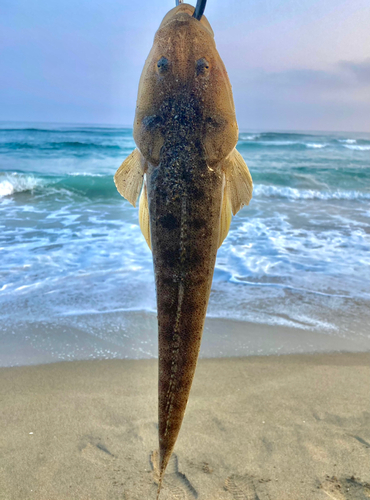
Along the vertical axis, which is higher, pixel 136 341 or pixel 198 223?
pixel 198 223

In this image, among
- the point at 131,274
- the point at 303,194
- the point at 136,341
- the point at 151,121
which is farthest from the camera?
the point at 303,194

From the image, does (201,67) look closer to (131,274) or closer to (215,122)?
(215,122)

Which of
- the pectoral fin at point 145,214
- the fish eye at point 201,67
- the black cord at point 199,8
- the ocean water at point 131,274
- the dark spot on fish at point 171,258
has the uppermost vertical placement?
the black cord at point 199,8

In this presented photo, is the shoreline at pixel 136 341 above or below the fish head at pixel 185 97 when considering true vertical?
below

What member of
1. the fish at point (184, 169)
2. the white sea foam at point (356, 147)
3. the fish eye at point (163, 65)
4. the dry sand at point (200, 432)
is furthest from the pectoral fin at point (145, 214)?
the white sea foam at point (356, 147)

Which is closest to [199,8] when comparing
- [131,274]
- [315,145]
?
[131,274]

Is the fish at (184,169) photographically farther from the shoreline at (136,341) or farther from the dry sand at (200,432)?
the shoreline at (136,341)
